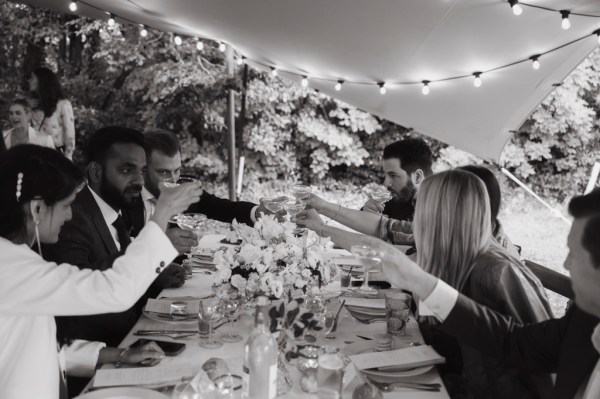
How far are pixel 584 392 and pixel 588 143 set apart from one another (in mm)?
9197

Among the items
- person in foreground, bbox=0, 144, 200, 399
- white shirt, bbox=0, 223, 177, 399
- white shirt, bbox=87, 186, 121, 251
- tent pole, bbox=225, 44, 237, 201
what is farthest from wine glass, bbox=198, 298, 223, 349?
tent pole, bbox=225, 44, 237, 201

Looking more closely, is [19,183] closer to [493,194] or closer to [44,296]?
[44,296]

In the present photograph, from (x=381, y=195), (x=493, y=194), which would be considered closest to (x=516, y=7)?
(x=493, y=194)

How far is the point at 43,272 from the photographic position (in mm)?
1488

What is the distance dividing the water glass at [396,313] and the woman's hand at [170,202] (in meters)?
0.83

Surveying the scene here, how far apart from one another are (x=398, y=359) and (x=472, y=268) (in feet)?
1.49

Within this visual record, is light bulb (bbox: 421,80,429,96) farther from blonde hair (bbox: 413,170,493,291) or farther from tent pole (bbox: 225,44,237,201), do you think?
blonde hair (bbox: 413,170,493,291)

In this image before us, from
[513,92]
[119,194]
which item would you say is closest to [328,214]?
[119,194]

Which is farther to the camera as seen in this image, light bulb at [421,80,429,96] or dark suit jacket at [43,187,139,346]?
light bulb at [421,80,429,96]

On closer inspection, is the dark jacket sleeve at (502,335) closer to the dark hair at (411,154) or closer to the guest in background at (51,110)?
the dark hair at (411,154)

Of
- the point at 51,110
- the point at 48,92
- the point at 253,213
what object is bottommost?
the point at 253,213

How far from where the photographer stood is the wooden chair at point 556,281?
7.65 feet

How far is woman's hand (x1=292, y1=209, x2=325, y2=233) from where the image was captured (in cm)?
307

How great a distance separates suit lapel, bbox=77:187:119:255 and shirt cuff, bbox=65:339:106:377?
0.59 metres
